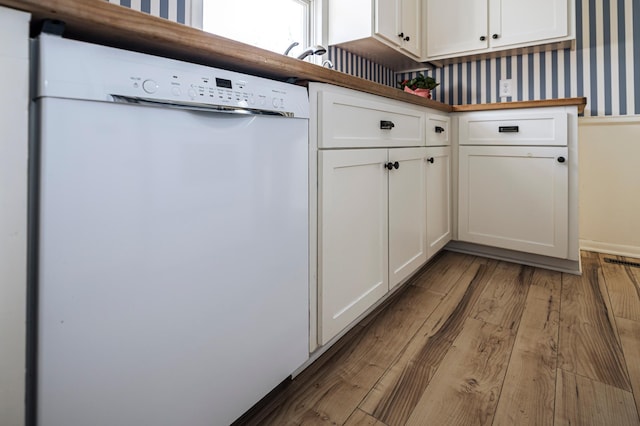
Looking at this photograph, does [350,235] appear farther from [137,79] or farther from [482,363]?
[137,79]

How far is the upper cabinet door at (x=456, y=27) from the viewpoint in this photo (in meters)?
2.48

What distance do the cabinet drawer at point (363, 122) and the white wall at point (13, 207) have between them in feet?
2.37

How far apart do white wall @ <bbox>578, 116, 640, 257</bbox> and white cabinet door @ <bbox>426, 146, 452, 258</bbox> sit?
3.23 ft

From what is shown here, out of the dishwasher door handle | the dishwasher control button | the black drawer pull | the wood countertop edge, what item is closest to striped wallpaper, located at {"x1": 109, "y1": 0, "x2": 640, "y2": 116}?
the wood countertop edge

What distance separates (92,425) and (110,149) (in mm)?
470

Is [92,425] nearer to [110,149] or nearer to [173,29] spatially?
[110,149]

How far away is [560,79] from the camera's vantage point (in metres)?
2.54

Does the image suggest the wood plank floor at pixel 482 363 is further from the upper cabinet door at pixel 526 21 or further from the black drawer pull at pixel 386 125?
the upper cabinet door at pixel 526 21

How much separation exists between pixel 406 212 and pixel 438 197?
22.6 inches

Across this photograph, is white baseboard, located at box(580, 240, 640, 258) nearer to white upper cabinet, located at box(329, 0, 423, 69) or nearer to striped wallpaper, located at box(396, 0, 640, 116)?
striped wallpaper, located at box(396, 0, 640, 116)

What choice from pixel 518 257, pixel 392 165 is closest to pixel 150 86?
pixel 392 165

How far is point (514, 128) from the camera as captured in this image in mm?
2184

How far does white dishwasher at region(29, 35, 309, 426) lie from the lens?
22.8 inches

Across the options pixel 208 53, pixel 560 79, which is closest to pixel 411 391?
pixel 208 53
